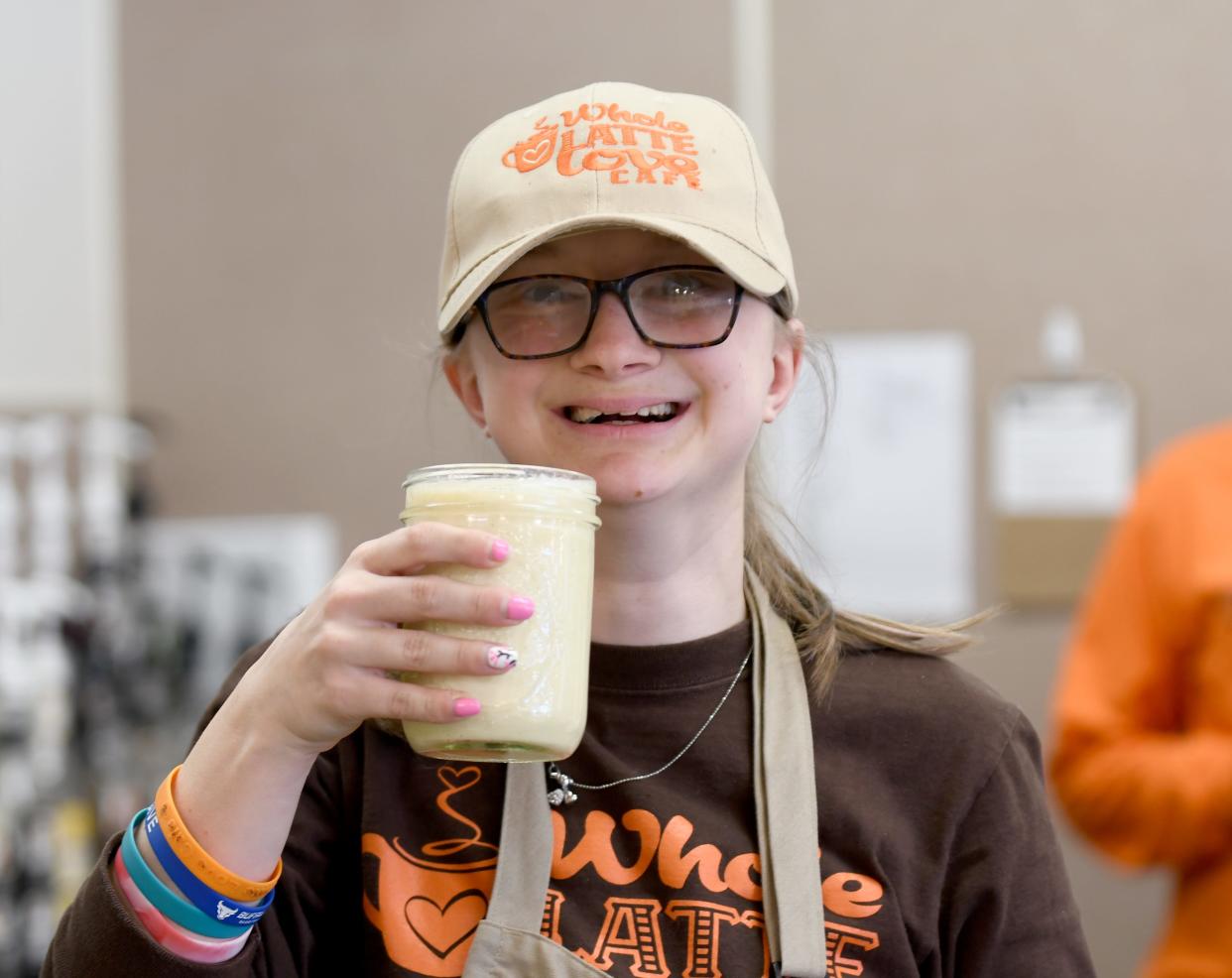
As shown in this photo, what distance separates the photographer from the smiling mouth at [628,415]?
3.26ft

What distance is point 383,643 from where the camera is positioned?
32.7 inches

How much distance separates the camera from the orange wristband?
0.87 metres

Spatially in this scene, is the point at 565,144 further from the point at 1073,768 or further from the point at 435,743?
the point at 1073,768

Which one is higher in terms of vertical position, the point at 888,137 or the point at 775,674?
the point at 888,137

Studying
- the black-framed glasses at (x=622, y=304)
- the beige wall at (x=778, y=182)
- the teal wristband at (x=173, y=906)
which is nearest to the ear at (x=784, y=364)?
the black-framed glasses at (x=622, y=304)

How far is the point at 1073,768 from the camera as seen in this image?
6.57 feet

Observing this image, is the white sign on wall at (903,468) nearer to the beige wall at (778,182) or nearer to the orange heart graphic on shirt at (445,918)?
the beige wall at (778,182)

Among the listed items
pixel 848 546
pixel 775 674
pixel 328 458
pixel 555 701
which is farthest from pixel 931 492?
pixel 555 701

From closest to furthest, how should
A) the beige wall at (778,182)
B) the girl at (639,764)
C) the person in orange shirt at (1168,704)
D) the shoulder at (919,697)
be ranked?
1. the girl at (639,764)
2. the shoulder at (919,697)
3. the person in orange shirt at (1168,704)
4. the beige wall at (778,182)

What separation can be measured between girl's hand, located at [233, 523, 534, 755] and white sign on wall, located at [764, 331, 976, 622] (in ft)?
5.77

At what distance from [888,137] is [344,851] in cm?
190

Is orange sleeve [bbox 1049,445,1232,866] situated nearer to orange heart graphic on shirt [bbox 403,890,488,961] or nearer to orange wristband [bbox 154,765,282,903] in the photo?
orange heart graphic on shirt [bbox 403,890,488,961]

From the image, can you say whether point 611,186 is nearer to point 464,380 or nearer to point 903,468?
point 464,380

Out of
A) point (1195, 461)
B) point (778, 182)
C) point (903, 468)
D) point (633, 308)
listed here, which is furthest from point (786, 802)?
point (778, 182)
